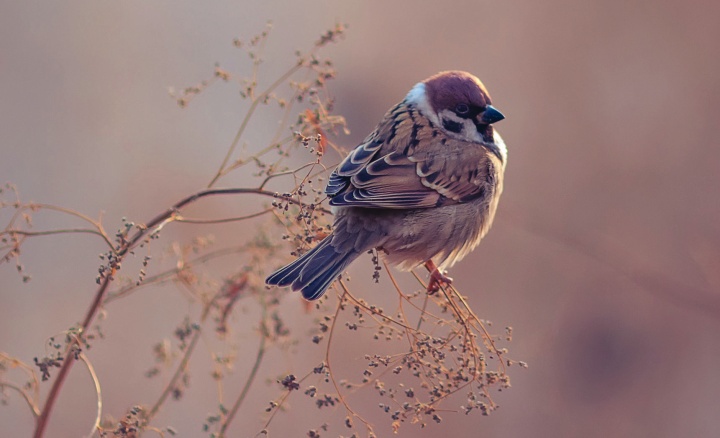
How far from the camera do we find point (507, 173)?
6.07 metres

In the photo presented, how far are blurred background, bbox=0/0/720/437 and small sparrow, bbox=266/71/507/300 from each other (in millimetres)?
1341

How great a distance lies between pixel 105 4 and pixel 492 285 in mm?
3926

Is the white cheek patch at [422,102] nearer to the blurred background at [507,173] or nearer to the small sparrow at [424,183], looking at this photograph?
the small sparrow at [424,183]

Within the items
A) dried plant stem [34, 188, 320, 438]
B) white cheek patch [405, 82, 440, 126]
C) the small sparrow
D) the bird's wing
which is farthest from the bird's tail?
white cheek patch [405, 82, 440, 126]

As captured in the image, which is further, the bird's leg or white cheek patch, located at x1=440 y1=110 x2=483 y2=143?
white cheek patch, located at x1=440 y1=110 x2=483 y2=143

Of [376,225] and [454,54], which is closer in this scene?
[376,225]

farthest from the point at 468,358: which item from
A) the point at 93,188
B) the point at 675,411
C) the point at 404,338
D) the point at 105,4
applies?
the point at 105,4

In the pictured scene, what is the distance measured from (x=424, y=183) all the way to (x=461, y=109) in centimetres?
46

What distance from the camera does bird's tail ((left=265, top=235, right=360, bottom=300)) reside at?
7.84ft

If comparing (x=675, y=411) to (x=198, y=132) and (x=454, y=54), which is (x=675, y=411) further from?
(x=198, y=132)

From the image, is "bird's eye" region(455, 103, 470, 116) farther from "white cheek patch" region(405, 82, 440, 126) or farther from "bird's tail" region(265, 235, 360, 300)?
"bird's tail" region(265, 235, 360, 300)

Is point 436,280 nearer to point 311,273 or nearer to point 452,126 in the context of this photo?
point 311,273

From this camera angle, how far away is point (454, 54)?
6508 mm

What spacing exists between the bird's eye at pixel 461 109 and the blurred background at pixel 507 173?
1354 mm
